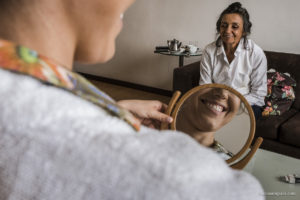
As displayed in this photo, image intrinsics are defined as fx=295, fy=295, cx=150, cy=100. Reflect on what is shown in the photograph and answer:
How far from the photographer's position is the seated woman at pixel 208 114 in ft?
3.69

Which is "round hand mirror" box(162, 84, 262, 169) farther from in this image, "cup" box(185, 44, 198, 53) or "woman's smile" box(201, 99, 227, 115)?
"cup" box(185, 44, 198, 53)

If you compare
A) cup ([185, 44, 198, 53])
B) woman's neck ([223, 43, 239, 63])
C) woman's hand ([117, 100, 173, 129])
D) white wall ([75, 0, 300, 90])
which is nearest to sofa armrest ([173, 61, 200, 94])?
woman's neck ([223, 43, 239, 63])

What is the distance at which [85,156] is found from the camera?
0.87 feet

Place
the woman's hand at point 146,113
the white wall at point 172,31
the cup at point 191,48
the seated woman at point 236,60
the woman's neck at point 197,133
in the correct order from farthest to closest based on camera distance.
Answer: the cup at point 191,48
the white wall at point 172,31
the seated woman at point 236,60
the woman's neck at point 197,133
the woman's hand at point 146,113

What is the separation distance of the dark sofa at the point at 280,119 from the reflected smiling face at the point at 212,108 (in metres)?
1.19

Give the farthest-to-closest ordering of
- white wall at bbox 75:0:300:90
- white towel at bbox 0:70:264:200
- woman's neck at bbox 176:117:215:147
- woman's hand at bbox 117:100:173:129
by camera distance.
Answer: white wall at bbox 75:0:300:90 < woman's neck at bbox 176:117:215:147 < woman's hand at bbox 117:100:173:129 < white towel at bbox 0:70:264:200

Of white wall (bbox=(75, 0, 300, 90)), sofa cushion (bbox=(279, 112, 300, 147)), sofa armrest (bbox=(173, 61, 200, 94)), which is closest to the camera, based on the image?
sofa cushion (bbox=(279, 112, 300, 147))

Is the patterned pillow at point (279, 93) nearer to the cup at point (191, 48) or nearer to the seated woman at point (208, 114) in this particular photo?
the cup at point (191, 48)

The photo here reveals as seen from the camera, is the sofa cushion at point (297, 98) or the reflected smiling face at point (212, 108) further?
the sofa cushion at point (297, 98)

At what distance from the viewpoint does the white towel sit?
26 cm

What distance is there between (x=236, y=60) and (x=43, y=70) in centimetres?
232

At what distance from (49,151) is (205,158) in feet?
0.48

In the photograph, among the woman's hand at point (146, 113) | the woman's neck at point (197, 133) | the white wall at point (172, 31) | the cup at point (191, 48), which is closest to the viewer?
the woman's hand at point (146, 113)

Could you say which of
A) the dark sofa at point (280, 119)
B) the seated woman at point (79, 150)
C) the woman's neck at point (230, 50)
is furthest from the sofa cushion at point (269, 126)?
the seated woman at point (79, 150)
